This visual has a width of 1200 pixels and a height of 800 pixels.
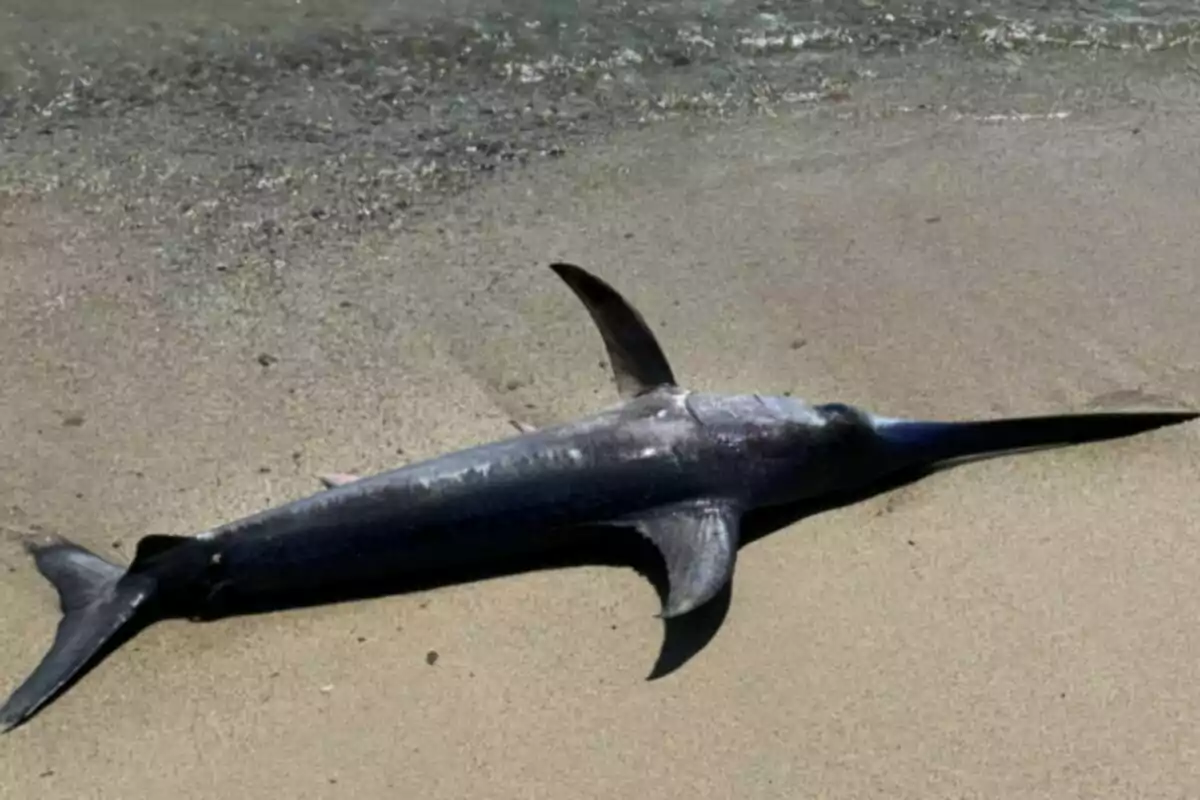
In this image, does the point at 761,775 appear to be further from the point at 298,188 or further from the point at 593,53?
the point at 593,53

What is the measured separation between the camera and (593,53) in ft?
19.3

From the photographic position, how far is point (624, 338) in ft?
12.2

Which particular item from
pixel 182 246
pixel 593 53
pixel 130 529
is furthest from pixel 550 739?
pixel 593 53

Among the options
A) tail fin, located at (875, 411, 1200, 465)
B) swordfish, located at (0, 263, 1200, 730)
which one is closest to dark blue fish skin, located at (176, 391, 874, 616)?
swordfish, located at (0, 263, 1200, 730)

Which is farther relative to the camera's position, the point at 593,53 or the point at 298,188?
the point at 593,53

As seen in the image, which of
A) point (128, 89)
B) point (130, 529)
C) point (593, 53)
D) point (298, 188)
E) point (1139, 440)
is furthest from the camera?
point (593, 53)

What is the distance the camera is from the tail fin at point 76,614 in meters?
2.98

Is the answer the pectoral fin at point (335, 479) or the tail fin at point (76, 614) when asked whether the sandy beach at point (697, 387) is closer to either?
the tail fin at point (76, 614)

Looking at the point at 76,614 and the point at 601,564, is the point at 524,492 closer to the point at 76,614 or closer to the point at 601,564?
the point at 601,564

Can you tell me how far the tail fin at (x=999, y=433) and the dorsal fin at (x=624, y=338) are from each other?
0.59m

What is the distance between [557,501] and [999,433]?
3.94ft

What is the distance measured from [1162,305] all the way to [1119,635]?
1448mm

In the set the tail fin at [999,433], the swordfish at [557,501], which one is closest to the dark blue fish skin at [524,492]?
the swordfish at [557,501]

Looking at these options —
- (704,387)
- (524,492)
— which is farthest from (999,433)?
(524,492)
